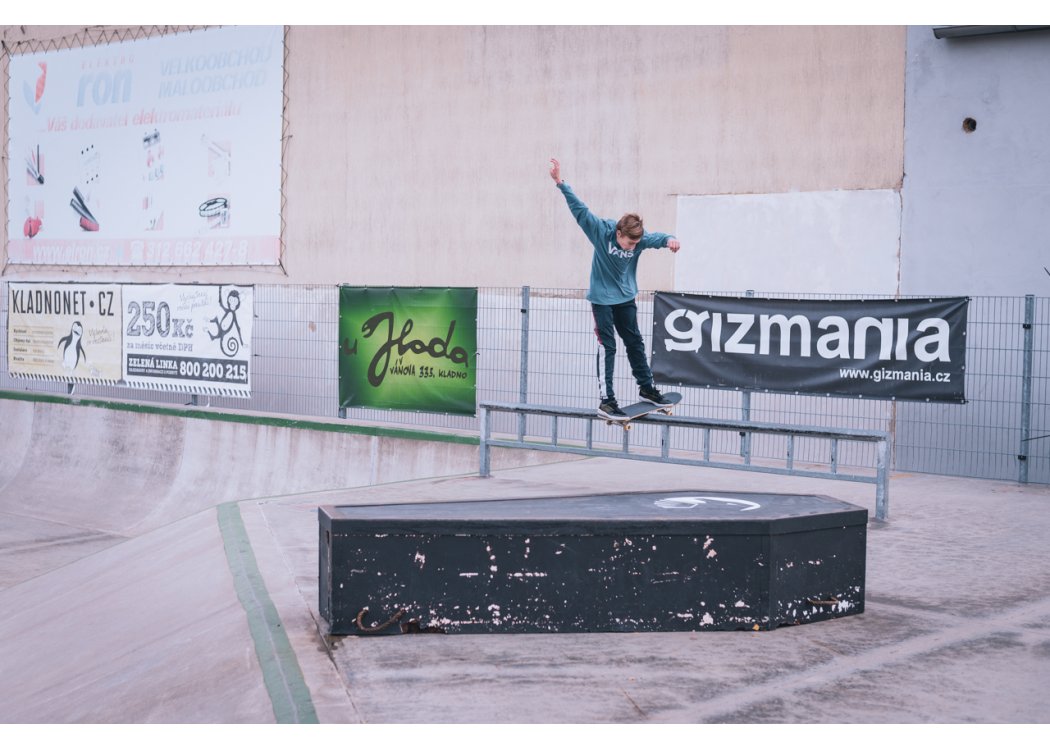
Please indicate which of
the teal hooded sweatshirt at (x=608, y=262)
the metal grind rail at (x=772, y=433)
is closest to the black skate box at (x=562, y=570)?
the metal grind rail at (x=772, y=433)

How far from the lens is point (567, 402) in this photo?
574 inches

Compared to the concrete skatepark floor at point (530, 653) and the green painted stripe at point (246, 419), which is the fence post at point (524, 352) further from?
the concrete skatepark floor at point (530, 653)

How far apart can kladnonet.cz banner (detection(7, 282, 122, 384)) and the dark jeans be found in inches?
424

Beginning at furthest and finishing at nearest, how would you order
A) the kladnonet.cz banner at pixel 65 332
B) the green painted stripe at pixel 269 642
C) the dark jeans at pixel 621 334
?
1. the kladnonet.cz banner at pixel 65 332
2. the dark jeans at pixel 621 334
3. the green painted stripe at pixel 269 642

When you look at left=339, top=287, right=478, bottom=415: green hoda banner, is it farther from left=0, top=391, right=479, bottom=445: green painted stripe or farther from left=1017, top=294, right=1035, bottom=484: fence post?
left=1017, top=294, right=1035, bottom=484: fence post

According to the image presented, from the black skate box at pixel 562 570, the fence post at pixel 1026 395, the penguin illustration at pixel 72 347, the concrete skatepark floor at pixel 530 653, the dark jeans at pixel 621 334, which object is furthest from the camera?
the penguin illustration at pixel 72 347

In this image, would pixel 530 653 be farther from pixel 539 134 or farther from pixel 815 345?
A: pixel 539 134

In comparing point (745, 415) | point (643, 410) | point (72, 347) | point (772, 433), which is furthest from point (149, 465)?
point (772, 433)

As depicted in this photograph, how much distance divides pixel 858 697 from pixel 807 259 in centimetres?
935

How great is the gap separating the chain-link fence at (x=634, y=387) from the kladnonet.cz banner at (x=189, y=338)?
2.63 ft

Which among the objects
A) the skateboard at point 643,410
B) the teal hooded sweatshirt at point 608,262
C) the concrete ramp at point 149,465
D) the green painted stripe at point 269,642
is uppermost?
the teal hooded sweatshirt at point 608,262

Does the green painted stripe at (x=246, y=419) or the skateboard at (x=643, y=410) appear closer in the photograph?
the skateboard at (x=643, y=410)

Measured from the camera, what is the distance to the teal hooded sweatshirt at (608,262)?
9.25 meters

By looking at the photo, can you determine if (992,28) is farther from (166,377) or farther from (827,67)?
(166,377)
